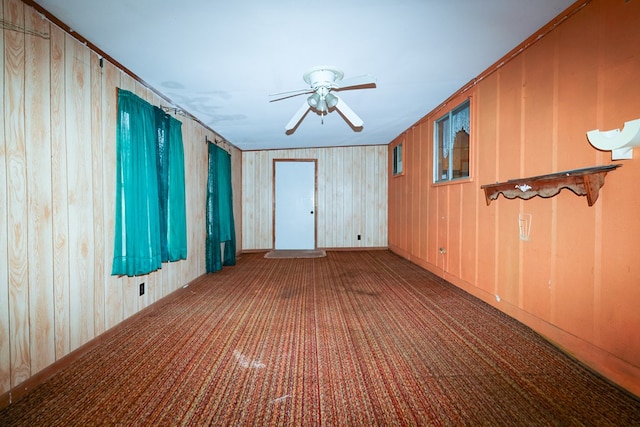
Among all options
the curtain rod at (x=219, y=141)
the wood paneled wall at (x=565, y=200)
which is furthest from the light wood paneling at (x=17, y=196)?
the wood paneled wall at (x=565, y=200)

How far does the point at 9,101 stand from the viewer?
1.49m

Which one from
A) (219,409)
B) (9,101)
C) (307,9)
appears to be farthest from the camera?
(307,9)

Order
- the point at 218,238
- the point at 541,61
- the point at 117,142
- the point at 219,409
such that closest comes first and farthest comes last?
1. the point at 219,409
2. the point at 541,61
3. the point at 117,142
4. the point at 218,238

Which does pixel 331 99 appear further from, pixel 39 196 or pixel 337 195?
pixel 337 195

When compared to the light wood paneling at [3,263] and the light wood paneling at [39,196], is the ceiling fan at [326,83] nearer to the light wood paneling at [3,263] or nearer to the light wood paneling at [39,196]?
the light wood paneling at [39,196]

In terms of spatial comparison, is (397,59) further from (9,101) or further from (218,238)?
(218,238)

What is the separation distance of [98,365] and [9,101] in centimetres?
166

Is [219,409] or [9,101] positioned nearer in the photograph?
[219,409]

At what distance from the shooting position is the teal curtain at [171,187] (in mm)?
2846

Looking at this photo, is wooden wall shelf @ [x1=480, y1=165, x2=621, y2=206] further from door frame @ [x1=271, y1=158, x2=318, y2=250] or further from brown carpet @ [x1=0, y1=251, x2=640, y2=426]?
door frame @ [x1=271, y1=158, x2=318, y2=250]

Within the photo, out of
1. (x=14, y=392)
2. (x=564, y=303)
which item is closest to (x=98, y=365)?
(x=14, y=392)

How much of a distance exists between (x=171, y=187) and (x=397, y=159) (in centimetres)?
424

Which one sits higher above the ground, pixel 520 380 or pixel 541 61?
pixel 541 61

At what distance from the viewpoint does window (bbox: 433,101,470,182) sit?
3.25 metres
